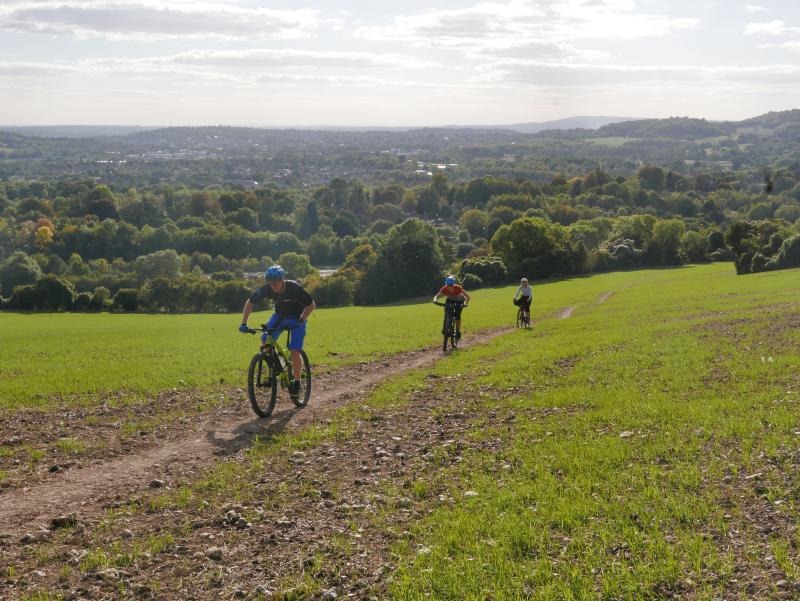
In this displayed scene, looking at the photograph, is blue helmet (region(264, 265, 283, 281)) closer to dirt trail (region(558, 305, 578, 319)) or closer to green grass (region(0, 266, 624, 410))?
green grass (region(0, 266, 624, 410))

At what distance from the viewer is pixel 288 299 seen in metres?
14.2

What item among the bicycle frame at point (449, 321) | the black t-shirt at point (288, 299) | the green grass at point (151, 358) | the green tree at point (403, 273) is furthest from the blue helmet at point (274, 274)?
the green tree at point (403, 273)

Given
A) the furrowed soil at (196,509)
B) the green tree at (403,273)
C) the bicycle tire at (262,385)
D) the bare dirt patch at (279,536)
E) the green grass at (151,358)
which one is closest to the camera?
the bare dirt patch at (279,536)

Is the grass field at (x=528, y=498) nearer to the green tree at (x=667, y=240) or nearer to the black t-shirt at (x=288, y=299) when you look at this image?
the black t-shirt at (x=288, y=299)

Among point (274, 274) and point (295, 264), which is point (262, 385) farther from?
point (295, 264)

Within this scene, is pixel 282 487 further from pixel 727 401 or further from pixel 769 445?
pixel 727 401

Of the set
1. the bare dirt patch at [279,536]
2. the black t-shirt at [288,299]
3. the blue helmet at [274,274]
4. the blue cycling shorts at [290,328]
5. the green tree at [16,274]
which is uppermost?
the blue helmet at [274,274]

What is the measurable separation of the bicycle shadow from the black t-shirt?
1.98m

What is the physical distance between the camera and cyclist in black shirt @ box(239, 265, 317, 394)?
14.1 m

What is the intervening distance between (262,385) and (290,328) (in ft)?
4.06

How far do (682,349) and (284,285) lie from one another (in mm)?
10664

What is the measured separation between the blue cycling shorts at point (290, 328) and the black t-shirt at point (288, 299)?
11cm

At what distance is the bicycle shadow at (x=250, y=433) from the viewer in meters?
11.6

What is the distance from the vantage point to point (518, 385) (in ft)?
51.5
